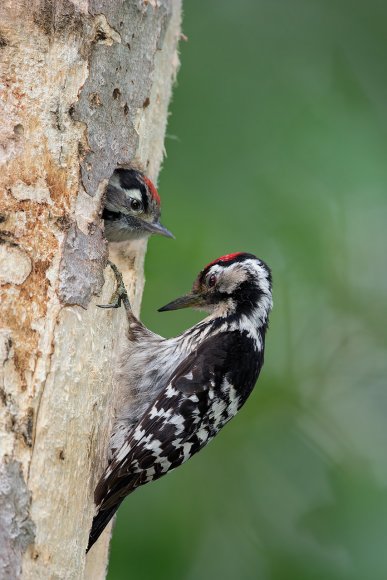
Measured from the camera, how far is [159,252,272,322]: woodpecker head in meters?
4.45

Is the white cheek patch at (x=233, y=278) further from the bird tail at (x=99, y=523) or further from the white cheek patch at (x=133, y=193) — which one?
the bird tail at (x=99, y=523)

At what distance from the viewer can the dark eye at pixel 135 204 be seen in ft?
14.3

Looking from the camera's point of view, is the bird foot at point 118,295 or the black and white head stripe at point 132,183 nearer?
the bird foot at point 118,295

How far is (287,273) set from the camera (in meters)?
5.90

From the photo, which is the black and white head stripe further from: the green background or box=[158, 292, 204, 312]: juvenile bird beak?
the green background

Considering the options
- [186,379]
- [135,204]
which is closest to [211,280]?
[135,204]

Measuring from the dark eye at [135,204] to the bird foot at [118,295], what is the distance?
1.31 feet

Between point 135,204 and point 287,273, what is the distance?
1.76 meters

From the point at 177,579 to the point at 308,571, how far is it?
843 mm

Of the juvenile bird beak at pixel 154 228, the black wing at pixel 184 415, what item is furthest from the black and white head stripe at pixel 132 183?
the black wing at pixel 184 415

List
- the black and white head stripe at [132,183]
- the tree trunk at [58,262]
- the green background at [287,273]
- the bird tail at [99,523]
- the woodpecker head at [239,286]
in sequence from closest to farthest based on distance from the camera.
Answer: the tree trunk at [58,262] → the bird tail at [99,523] → the black and white head stripe at [132,183] → the woodpecker head at [239,286] → the green background at [287,273]

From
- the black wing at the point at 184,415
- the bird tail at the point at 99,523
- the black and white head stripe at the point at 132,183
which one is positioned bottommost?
the bird tail at the point at 99,523

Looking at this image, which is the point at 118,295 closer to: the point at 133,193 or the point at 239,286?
the point at 133,193

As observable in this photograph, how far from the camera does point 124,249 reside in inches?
176
